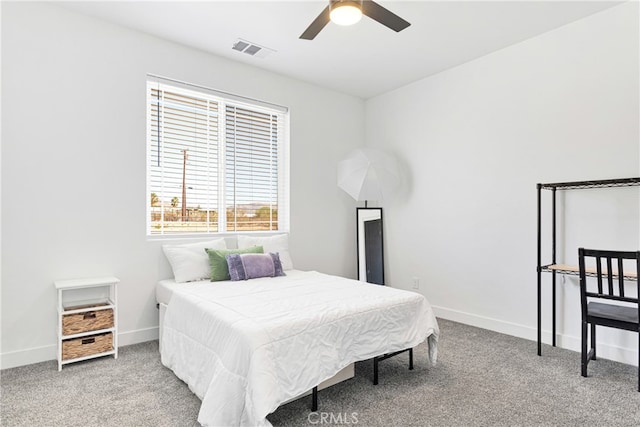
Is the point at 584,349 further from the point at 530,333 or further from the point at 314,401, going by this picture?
the point at 314,401

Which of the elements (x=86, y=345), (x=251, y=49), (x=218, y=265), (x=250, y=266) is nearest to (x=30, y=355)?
(x=86, y=345)

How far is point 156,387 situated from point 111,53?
2740mm

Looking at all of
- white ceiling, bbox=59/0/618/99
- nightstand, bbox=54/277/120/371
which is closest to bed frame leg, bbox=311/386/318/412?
nightstand, bbox=54/277/120/371

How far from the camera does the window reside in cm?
342

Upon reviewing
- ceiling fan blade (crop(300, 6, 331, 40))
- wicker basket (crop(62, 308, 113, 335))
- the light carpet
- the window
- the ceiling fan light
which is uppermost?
ceiling fan blade (crop(300, 6, 331, 40))

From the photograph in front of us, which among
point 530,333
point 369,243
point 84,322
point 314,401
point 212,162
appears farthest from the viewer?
point 369,243

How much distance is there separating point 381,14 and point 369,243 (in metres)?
2.97

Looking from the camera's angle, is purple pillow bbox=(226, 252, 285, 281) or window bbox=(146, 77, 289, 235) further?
window bbox=(146, 77, 289, 235)

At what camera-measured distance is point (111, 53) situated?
3080 mm

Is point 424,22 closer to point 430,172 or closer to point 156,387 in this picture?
point 430,172

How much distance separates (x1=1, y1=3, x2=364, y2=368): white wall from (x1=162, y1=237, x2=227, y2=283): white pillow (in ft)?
0.65

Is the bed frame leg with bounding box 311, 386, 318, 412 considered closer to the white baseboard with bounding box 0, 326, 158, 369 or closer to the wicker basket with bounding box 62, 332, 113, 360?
the wicker basket with bounding box 62, 332, 113, 360

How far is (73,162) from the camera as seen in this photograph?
2.90 m

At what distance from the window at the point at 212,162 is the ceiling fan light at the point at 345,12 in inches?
75.2
